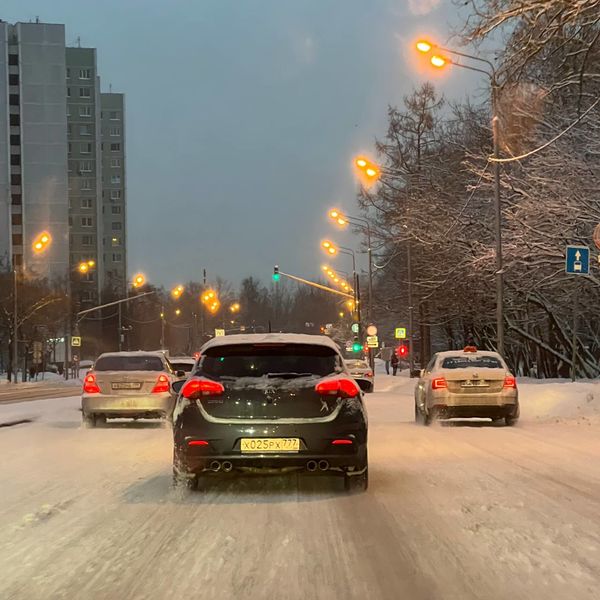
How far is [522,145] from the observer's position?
23.9 meters

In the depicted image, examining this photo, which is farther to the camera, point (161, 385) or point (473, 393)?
point (161, 385)

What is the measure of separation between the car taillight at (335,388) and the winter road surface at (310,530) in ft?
3.39

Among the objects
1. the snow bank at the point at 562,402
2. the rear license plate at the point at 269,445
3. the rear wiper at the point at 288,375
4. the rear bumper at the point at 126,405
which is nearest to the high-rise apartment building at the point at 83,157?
the snow bank at the point at 562,402

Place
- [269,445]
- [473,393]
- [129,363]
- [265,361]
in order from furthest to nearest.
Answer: [129,363]
[473,393]
[265,361]
[269,445]

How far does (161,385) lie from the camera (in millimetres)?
15586

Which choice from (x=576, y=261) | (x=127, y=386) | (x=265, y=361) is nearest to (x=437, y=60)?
Result: (x=576, y=261)

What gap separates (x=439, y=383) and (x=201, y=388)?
8.18 meters

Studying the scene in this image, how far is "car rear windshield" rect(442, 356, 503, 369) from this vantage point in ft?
50.8

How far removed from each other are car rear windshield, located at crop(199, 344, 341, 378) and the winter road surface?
1249mm

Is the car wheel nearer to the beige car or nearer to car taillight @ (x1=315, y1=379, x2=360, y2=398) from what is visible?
the beige car

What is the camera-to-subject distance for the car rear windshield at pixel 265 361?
8.00 m

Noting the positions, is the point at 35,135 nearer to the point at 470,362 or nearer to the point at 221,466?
the point at 470,362

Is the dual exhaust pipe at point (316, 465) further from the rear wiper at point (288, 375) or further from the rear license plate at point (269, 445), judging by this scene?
the rear wiper at point (288, 375)

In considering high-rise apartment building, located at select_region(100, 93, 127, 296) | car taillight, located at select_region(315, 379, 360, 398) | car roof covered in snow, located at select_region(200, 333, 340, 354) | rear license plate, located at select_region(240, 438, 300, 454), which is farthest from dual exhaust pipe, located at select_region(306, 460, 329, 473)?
high-rise apartment building, located at select_region(100, 93, 127, 296)
